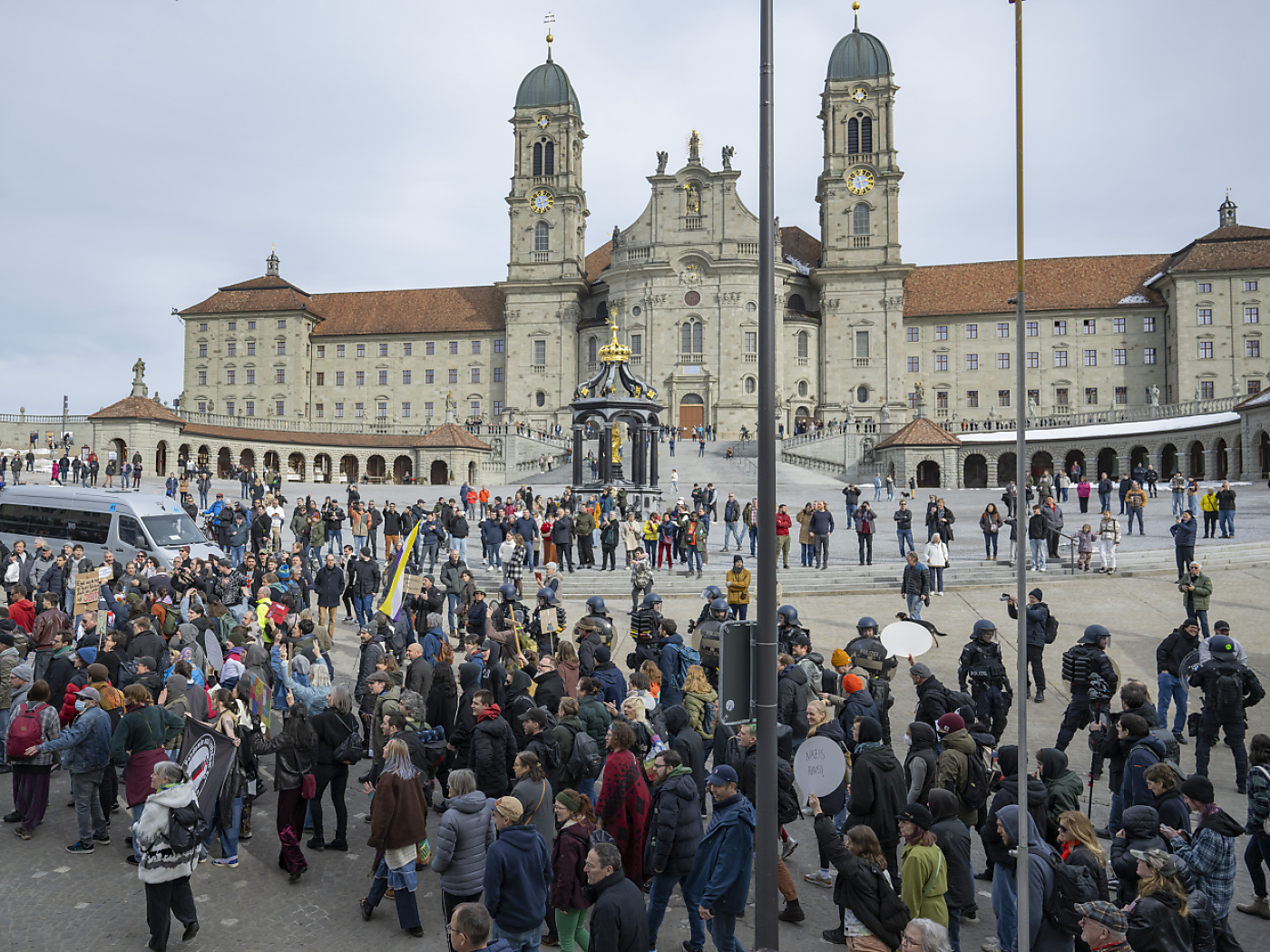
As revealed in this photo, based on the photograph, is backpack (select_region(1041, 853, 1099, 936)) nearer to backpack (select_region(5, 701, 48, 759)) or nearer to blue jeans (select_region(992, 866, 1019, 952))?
blue jeans (select_region(992, 866, 1019, 952))

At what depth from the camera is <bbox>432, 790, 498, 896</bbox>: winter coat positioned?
20.5ft

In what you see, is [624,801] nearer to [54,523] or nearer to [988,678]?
[988,678]

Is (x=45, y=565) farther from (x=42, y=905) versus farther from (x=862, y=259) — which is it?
(x=862, y=259)

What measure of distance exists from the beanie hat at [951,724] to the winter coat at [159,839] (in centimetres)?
591

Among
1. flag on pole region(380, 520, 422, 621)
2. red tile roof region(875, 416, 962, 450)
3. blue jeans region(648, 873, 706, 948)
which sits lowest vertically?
blue jeans region(648, 873, 706, 948)

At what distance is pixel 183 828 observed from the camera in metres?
6.66

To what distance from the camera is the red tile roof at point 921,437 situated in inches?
2079

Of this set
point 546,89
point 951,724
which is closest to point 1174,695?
point 951,724

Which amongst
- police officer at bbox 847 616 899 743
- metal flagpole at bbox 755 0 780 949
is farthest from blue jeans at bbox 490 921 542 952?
police officer at bbox 847 616 899 743

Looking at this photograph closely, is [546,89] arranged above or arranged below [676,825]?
above

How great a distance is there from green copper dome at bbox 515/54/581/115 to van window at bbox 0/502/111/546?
201ft

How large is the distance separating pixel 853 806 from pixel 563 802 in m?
2.36

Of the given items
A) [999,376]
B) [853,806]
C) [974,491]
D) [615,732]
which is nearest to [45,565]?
[615,732]

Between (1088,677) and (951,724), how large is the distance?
9.53 feet
